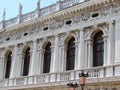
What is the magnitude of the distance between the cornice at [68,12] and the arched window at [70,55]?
1.94 m

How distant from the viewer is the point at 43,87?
22.6 meters

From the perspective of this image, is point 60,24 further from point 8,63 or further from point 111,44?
point 8,63

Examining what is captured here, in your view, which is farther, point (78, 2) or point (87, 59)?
point (78, 2)

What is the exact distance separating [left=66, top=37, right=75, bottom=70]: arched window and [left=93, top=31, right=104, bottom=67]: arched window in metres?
1.79

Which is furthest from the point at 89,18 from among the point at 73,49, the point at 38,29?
the point at 38,29

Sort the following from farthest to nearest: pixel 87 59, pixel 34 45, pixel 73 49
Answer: pixel 34 45
pixel 73 49
pixel 87 59

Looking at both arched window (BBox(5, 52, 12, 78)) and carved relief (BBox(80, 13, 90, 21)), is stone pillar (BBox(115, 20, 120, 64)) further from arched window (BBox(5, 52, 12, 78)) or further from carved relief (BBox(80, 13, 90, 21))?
arched window (BBox(5, 52, 12, 78))

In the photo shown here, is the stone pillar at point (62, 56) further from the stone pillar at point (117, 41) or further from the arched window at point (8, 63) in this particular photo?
the arched window at point (8, 63)

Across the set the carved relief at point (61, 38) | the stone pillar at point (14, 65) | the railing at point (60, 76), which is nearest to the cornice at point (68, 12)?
the carved relief at point (61, 38)

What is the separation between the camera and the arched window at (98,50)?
20922mm

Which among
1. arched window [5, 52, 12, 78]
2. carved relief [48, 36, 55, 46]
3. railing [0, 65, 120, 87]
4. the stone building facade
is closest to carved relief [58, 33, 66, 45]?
the stone building facade

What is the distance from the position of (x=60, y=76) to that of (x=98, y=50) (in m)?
3.14

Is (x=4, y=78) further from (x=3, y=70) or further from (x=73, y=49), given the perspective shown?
(x=73, y=49)

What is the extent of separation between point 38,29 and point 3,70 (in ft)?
17.3
